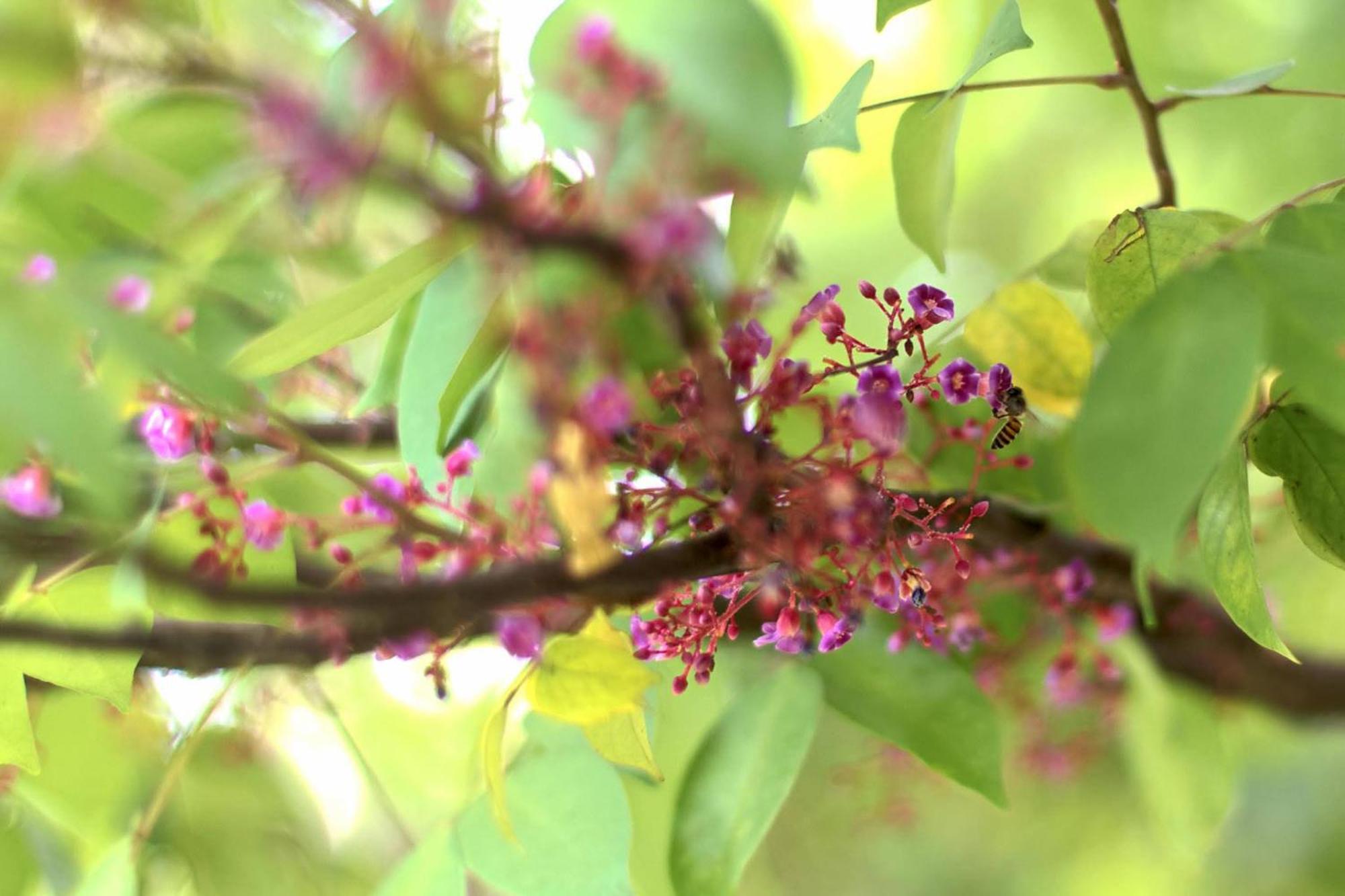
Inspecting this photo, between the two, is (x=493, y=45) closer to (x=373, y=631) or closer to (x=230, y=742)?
(x=373, y=631)

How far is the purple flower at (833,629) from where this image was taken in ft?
1.07

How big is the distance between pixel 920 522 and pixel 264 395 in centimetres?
29

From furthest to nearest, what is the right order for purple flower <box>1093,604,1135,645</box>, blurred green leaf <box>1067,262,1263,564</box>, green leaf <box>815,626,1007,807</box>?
purple flower <box>1093,604,1135,645</box> → green leaf <box>815,626,1007,807</box> → blurred green leaf <box>1067,262,1263,564</box>

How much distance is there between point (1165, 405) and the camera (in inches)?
9.1

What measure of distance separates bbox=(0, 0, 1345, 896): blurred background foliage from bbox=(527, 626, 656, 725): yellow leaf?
3.6 inches

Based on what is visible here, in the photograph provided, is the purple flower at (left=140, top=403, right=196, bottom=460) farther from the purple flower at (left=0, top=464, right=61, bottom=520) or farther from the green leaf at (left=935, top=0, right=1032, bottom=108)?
the green leaf at (left=935, top=0, right=1032, bottom=108)

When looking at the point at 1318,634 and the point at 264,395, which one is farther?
the point at 1318,634

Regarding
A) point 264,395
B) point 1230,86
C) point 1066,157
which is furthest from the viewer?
point 1066,157

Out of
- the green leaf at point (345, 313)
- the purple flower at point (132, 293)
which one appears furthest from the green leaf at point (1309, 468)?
the purple flower at point (132, 293)

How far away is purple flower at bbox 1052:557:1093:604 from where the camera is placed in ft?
1.54

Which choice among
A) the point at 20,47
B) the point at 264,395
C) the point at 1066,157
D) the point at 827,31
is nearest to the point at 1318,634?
the point at 1066,157

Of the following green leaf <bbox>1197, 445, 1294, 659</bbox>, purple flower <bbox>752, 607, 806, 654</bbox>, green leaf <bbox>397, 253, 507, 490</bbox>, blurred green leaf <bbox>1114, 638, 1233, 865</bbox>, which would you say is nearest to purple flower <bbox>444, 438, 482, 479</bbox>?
green leaf <bbox>397, 253, 507, 490</bbox>

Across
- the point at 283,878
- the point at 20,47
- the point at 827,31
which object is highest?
the point at 827,31

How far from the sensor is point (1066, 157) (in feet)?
4.00
